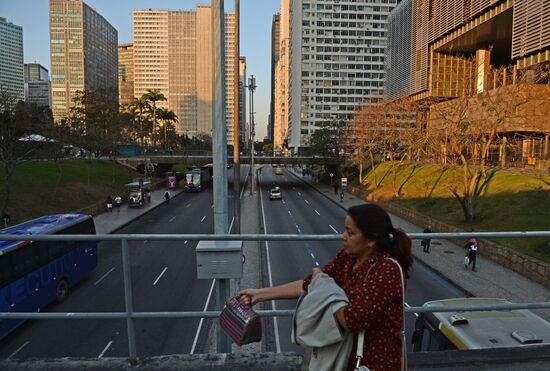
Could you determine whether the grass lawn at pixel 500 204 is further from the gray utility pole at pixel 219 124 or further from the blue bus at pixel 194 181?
the blue bus at pixel 194 181

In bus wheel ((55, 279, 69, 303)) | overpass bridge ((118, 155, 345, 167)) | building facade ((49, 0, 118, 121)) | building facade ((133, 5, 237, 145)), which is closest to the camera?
bus wheel ((55, 279, 69, 303))

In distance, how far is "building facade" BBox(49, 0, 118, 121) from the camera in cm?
14388

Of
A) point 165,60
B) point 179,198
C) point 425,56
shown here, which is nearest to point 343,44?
point 165,60

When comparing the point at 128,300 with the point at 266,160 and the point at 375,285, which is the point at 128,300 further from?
the point at 266,160

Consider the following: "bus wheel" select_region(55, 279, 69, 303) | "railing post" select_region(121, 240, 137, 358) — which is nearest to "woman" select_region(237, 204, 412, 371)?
"railing post" select_region(121, 240, 137, 358)

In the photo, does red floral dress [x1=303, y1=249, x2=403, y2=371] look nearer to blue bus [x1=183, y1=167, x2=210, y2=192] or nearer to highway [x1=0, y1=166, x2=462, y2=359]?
highway [x1=0, y1=166, x2=462, y2=359]

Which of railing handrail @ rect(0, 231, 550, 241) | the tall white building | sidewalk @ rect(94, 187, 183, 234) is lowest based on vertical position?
sidewalk @ rect(94, 187, 183, 234)

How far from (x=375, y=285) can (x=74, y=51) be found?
173770mm

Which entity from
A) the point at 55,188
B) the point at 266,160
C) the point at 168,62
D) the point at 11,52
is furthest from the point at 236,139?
the point at 11,52

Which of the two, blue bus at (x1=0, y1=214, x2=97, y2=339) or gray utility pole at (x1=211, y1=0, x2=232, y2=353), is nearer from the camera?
gray utility pole at (x1=211, y1=0, x2=232, y2=353)

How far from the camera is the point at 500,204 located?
88.0 ft

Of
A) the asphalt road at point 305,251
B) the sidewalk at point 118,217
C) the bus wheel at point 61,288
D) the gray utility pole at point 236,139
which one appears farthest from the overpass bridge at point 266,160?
the bus wheel at point 61,288

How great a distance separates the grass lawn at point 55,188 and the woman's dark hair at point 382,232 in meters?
30.4

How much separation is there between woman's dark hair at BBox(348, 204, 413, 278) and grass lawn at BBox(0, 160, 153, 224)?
30361 mm
